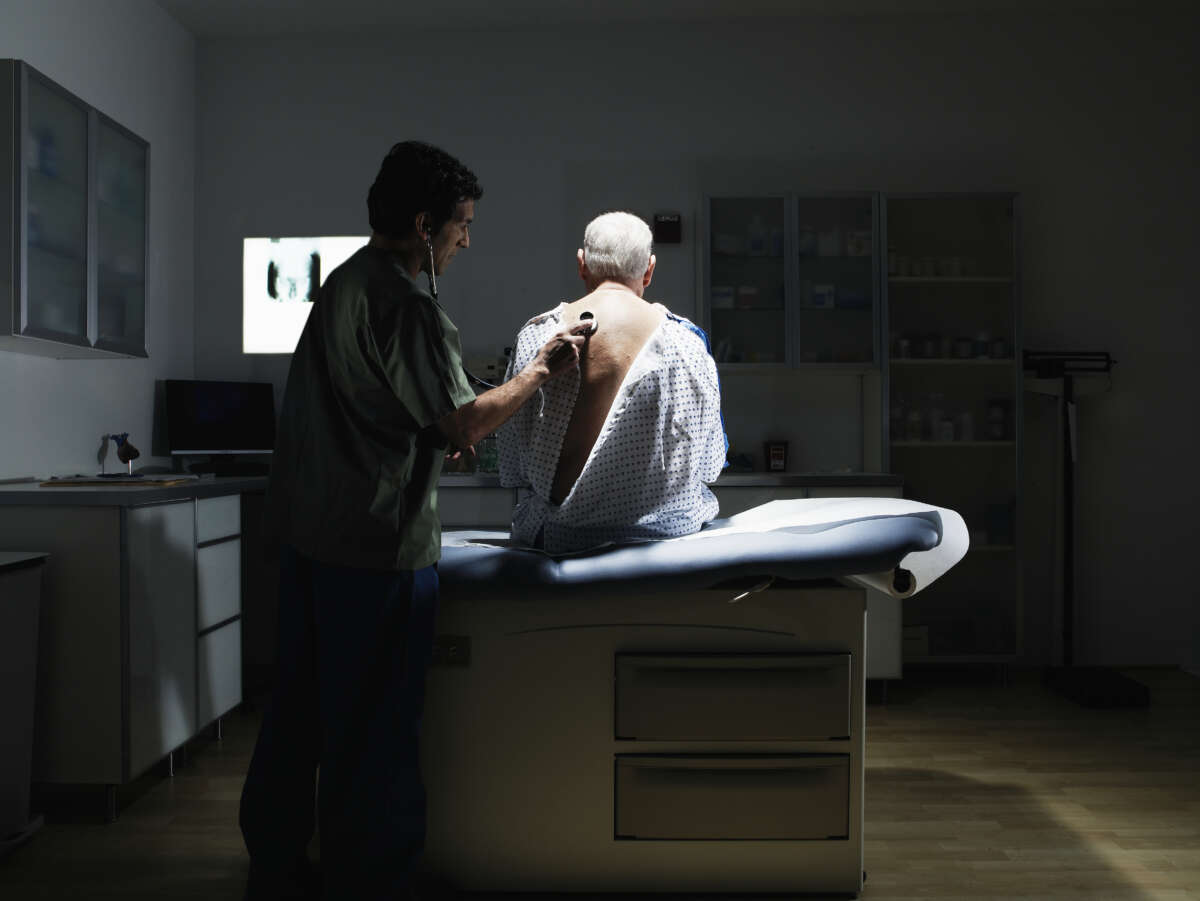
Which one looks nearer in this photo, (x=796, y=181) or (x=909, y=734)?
(x=909, y=734)

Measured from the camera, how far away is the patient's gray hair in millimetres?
2064

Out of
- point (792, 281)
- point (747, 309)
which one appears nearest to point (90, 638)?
point (747, 309)

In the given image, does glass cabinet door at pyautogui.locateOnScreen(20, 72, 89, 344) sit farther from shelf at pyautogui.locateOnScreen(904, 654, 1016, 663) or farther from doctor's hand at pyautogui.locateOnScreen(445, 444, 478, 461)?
shelf at pyautogui.locateOnScreen(904, 654, 1016, 663)

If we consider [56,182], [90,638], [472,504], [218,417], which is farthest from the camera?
[218,417]

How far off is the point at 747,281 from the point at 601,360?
2209 millimetres

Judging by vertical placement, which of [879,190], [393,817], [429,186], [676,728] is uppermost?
[879,190]

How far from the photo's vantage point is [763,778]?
187cm

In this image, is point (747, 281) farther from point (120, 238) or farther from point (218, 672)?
point (218, 672)

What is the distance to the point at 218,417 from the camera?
3.90m

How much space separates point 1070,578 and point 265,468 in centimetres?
334

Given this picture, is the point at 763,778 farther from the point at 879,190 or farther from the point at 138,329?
the point at 879,190

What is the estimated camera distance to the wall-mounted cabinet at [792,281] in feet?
12.9

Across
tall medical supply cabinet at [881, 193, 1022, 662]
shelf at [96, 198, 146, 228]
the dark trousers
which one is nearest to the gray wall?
shelf at [96, 198, 146, 228]

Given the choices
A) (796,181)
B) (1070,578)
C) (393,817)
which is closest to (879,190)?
(796,181)
